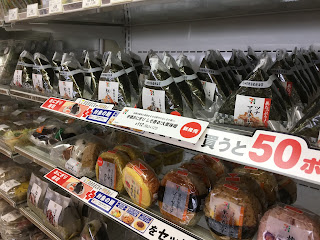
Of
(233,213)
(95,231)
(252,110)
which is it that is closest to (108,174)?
(95,231)

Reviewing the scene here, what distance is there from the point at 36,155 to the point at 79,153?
1.31 ft

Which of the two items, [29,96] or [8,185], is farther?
[8,185]

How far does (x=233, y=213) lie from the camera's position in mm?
831

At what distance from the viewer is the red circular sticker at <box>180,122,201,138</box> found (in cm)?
76

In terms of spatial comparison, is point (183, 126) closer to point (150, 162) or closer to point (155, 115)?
point (155, 115)

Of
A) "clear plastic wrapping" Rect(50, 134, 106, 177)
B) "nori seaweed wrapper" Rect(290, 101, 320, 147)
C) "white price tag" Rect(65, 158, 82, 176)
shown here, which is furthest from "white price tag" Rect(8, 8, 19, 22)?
"nori seaweed wrapper" Rect(290, 101, 320, 147)

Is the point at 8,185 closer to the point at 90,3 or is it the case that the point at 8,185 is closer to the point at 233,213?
the point at 90,3

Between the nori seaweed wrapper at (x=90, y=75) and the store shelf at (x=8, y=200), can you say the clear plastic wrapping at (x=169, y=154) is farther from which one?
the store shelf at (x=8, y=200)

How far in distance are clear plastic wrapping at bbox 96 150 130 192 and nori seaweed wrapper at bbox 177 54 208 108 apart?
471 millimetres

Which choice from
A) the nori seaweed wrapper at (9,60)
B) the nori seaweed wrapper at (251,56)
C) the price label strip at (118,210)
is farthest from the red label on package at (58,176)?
the nori seaweed wrapper at (251,56)

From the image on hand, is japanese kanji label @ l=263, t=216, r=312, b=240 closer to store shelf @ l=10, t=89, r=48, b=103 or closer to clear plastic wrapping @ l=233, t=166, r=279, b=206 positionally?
clear plastic wrapping @ l=233, t=166, r=279, b=206

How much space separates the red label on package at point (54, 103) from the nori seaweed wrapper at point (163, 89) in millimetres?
460

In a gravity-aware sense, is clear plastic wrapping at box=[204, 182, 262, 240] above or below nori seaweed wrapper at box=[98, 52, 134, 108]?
below

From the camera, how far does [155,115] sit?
2.90 ft
